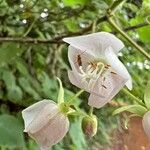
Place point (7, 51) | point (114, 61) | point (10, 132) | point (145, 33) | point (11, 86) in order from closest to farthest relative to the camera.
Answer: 1. point (114, 61)
2. point (145, 33)
3. point (10, 132)
4. point (7, 51)
5. point (11, 86)

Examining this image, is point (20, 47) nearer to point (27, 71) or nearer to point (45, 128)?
point (27, 71)

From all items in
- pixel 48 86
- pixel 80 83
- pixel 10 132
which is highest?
pixel 80 83

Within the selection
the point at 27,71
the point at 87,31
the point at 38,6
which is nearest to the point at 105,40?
the point at 87,31

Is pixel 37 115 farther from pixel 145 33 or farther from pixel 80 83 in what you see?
pixel 145 33

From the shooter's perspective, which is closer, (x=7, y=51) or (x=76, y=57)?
(x=76, y=57)

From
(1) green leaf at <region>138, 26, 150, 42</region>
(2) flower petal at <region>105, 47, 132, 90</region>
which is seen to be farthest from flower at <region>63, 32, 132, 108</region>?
(1) green leaf at <region>138, 26, 150, 42</region>

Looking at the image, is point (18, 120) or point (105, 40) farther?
point (18, 120)

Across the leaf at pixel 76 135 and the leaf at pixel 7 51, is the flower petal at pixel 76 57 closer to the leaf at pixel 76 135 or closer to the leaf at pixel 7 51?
the leaf at pixel 7 51

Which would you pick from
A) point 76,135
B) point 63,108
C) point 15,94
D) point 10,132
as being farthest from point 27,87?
point 63,108
